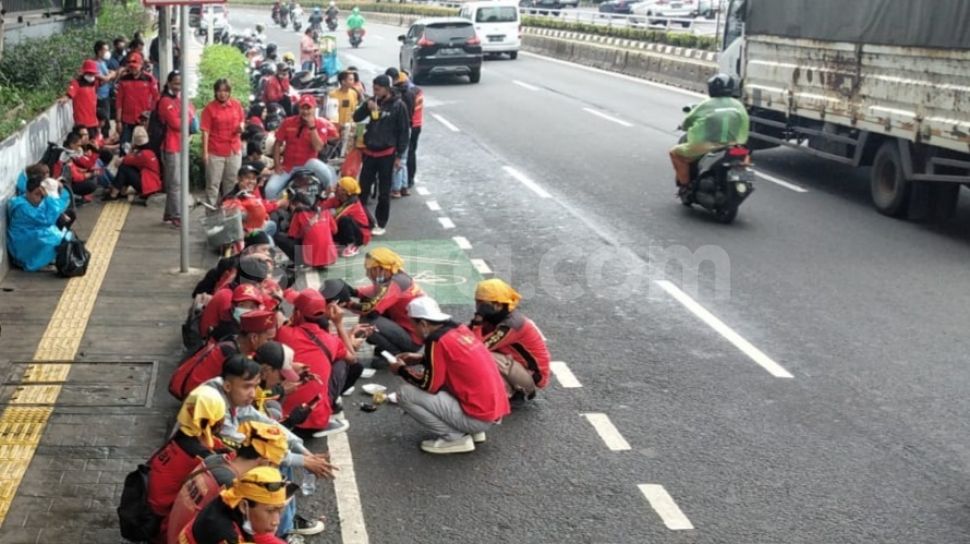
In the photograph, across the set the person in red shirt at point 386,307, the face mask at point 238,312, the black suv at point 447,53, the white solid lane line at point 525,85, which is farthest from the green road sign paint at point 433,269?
the black suv at point 447,53

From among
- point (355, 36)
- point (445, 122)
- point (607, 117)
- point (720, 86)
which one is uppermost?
point (720, 86)

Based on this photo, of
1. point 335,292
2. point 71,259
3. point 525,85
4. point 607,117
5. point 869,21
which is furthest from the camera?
point 525,85

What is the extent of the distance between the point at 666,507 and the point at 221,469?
8.96 ft

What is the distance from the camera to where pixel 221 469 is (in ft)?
19.1

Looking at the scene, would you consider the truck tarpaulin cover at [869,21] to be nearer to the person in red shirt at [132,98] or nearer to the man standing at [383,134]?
the man standing at [383,134]

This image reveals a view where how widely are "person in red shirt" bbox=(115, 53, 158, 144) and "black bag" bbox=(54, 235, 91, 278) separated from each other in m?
5.85

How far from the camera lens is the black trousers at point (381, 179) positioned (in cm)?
1446

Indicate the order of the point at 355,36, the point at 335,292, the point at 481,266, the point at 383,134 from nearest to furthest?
the point at 335,292 < the point at 481,266 < the point at 383,134 < the point at 355,36

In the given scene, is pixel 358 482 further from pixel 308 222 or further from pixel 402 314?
pixel 308 222

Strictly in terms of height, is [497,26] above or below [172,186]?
above

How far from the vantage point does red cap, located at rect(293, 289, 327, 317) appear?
26.9ft

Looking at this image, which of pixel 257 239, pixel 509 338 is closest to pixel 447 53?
pixel 257 239

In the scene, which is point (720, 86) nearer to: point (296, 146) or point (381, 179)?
point (381, 179)

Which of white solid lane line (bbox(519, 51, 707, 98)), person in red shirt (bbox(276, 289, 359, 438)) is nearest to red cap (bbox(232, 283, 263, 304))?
person in red shirt (bbox(276, 289, 359, 438))
